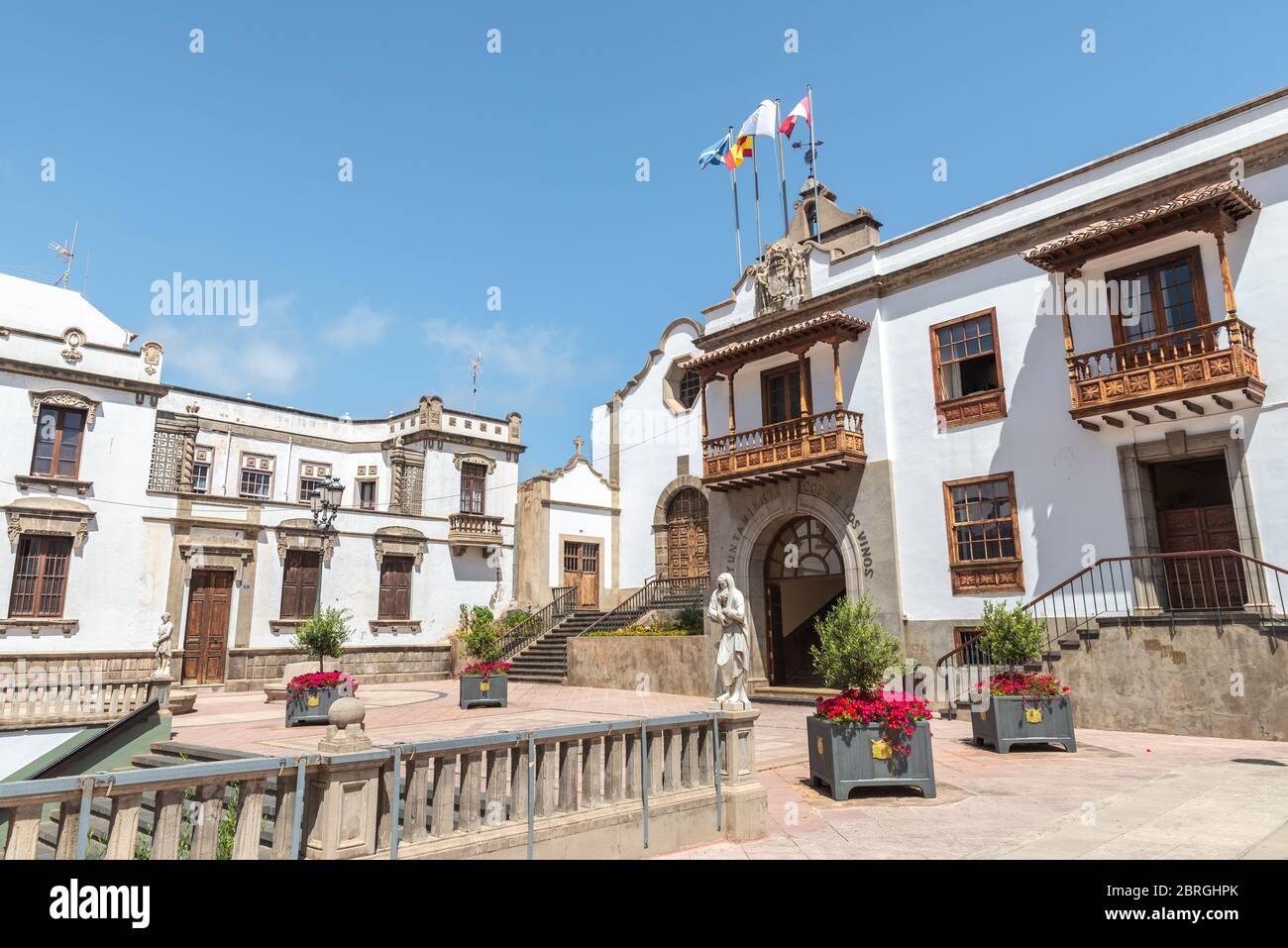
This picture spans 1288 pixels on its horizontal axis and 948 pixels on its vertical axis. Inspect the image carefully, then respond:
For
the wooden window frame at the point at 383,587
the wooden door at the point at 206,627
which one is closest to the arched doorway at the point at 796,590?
the wooden window frame at the point at 383,587

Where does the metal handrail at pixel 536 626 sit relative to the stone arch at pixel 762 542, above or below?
below

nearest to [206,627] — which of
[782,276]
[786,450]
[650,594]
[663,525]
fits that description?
[650,594]

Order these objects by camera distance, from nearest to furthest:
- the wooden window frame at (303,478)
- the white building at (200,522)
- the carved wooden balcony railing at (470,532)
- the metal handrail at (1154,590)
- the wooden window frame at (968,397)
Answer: the metal handrail at (1154,590), the wooden window frame at (968,397), the white building at (200,522), the carved wooden balcony railing at (470,532), the wooden window frame at (303,478)

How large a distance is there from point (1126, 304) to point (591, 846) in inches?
569

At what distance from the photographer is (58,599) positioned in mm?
21719

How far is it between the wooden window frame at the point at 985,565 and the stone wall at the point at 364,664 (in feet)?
60.9

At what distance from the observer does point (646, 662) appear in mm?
21234

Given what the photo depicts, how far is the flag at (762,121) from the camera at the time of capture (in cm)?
2244

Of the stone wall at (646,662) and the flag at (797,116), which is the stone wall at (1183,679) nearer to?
the stone wall at (646,662)

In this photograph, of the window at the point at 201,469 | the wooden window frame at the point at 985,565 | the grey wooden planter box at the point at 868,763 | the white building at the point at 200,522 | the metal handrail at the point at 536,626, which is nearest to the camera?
the grey wooden planter box at the point at 868,763

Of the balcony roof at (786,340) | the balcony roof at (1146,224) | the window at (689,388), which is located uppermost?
the window at (689,388)

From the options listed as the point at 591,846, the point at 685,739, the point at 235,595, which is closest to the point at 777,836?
the point at 685,739

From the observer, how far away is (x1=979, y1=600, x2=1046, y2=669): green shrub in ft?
42.3
